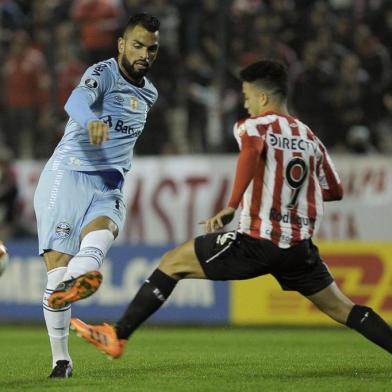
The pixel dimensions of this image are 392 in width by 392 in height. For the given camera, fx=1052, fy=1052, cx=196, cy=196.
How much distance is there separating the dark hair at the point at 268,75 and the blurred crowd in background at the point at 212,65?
833 centimetres

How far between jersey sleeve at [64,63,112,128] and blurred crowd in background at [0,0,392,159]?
7738 millimetres

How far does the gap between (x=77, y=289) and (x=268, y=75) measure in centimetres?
181

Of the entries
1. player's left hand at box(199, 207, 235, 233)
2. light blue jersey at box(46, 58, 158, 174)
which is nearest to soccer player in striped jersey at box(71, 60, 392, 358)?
player's left hand at box(199, 207, 235, 233)

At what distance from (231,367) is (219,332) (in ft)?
16.9

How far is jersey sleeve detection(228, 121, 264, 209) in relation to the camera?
254 inches

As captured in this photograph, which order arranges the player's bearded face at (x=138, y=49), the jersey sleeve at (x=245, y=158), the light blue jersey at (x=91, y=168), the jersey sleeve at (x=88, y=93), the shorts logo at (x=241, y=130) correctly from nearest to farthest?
the jersey sleeve at (x=245, y=158), the shorts logo at (x=241, y=130), the jersey sleeve at (x=88, y=93), the light blue jersey at (x=91, y=168), the player's bearded face at (x=138, y=49)

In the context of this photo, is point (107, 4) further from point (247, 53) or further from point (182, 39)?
point (247, 53)

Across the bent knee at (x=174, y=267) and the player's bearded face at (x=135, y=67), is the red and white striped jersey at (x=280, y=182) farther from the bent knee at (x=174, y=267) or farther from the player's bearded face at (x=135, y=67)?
the player's bearded face at (x=135, y=67)

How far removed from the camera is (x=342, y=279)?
14344 millimetres

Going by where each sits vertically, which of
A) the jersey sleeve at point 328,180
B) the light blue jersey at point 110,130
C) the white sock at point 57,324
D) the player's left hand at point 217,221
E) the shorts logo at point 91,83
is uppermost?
the shorts logo at point 91,83

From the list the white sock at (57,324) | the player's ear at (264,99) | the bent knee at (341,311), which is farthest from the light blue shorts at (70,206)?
the bent knee at (341,311)

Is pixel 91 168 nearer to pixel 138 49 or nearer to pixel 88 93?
pixel 88 93

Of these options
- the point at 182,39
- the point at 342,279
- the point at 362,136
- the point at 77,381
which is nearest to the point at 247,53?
the point at 182,39

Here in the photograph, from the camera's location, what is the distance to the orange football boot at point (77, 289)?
652 centimetres
